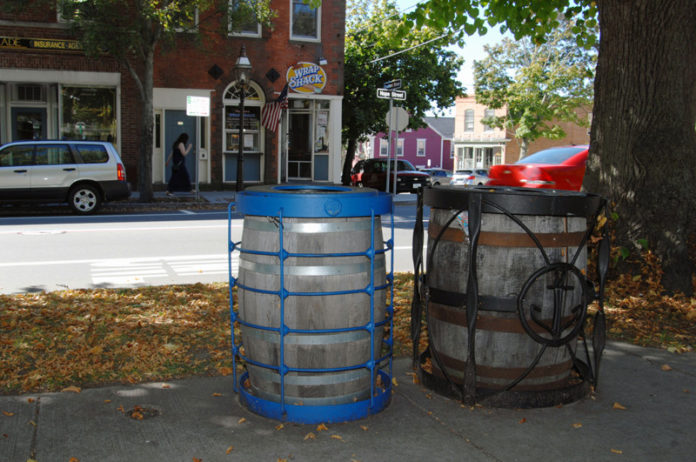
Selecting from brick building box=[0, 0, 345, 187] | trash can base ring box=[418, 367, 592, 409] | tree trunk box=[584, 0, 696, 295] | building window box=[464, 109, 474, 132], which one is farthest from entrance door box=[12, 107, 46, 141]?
building window box=[464, 109, 474, 132]

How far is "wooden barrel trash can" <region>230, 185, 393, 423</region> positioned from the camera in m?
3.46

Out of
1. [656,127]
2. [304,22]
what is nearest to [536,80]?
[304,22]

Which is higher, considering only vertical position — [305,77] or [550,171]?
[305,77]

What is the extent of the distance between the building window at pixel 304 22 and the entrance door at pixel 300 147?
2958 mm

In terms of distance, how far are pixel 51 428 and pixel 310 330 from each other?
4.81 ft

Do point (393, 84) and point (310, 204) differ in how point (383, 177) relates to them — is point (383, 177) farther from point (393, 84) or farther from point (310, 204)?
point (310, 204)

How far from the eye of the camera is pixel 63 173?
15.5 meters

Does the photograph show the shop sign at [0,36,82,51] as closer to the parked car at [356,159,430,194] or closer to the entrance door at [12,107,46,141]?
the entrance door at [12,107,46,141]

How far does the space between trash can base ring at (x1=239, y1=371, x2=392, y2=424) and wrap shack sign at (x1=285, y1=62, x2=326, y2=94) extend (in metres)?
21.6

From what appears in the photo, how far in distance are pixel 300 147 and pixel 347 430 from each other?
23.1 m

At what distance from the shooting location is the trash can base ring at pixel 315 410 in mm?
3648

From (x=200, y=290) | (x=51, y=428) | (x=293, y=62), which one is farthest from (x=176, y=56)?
(x=51, y=428)

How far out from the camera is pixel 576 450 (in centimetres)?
339

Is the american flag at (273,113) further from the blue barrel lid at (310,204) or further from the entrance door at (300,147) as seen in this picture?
the blue barrel lid at (310,204)
